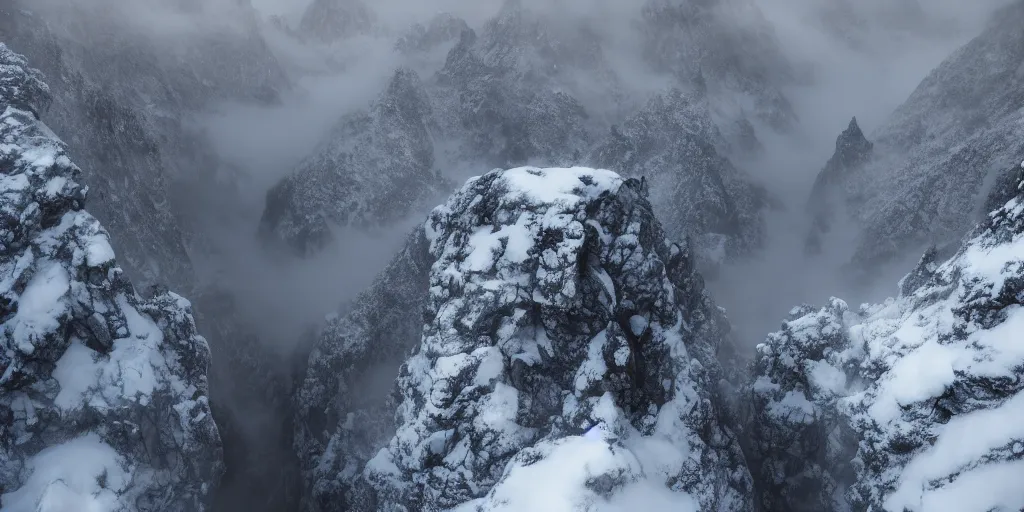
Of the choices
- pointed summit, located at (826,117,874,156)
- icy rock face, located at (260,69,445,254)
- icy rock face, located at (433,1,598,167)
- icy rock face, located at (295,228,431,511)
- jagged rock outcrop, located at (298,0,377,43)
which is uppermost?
jagged rock outcrop, located at (298,0,377,43)

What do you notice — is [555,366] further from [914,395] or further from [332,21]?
[332,21]

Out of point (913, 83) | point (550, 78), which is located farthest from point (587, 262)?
point (913, 83)

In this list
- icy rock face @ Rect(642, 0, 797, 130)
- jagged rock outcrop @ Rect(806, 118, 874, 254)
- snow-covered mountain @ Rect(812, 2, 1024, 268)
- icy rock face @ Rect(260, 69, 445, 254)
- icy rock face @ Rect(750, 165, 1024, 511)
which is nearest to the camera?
icy rock face @ Rect(750, 165, 1024, 511)

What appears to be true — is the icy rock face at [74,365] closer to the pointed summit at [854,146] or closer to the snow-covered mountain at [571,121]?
the snow-covered mountain at [571,121]

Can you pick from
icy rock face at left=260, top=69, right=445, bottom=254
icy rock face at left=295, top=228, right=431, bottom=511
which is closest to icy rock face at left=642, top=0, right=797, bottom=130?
icy rock face at left=260, top=69, right=445, bottom=254

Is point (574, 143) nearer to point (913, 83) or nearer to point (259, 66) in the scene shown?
point (259, 66)

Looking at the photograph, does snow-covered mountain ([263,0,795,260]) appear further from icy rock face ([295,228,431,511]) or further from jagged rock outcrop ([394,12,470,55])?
icy rock face ([295,228,431,511])

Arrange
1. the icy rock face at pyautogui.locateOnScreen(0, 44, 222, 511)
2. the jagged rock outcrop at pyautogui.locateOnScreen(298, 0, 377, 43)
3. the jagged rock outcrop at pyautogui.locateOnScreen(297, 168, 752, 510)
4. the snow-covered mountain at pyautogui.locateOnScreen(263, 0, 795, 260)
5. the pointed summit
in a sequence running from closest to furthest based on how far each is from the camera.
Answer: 1. the icy rock face at pyautogui.locateOnScreen(0, 44, 222, 511)
2. the jagged rock outcrop at pyautogui.locateOnScreen(297, 168, 752, 510)
3. the pointed summit
4. the snow-covered mountain at pyautogui.locateOnScreen(263, 0, 795, 260)
5. the jagged rock outcrop at pyautogui.locateOnScreen(298, 0, 377, 43)
